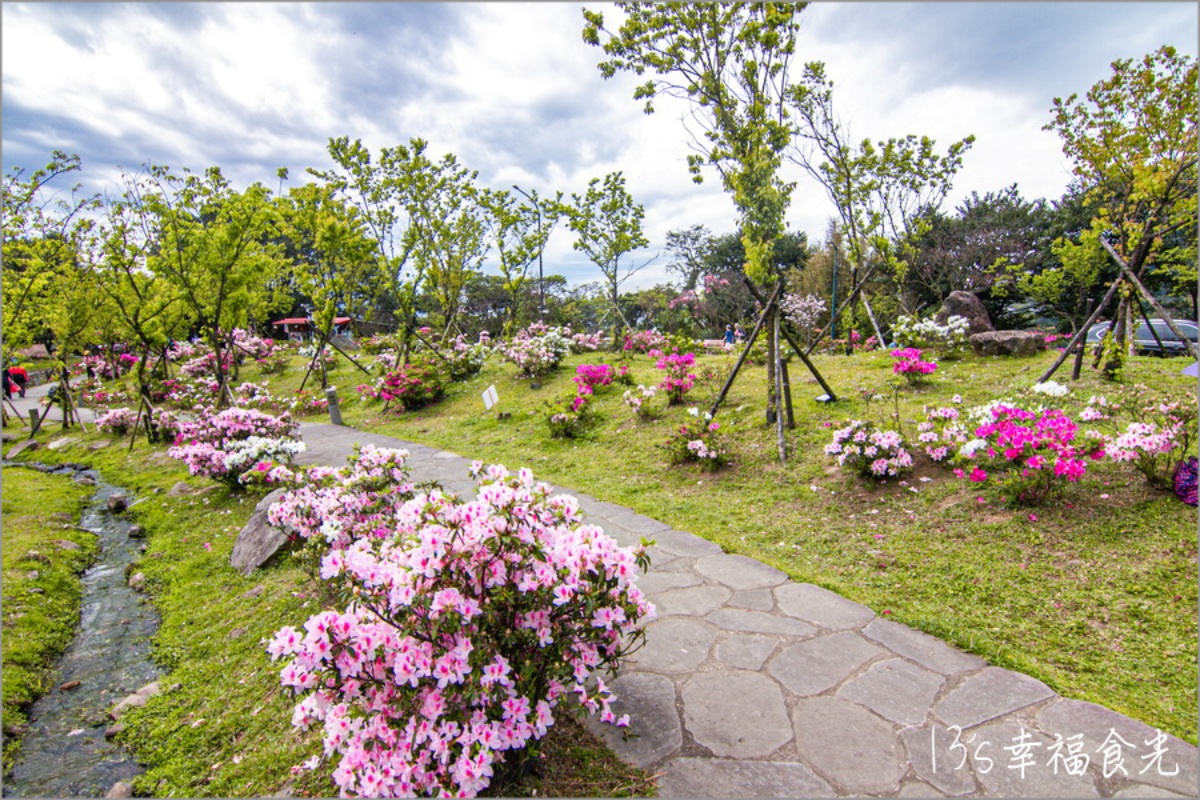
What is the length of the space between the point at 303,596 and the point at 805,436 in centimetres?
484

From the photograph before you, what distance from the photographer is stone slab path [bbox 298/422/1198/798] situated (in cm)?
199

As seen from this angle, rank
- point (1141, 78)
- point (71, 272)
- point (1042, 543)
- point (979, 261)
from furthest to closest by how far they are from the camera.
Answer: point (979, 261) → point (71, 272) → point (1141, 78) → point (1042, 543)

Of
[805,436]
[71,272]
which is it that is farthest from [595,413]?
[71,272]

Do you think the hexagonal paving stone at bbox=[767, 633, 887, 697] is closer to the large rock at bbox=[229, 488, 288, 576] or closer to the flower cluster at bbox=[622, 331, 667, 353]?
the large rock at bbox=[229, 488, 288, 576]

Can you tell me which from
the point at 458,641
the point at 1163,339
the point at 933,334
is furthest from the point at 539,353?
the point at 1163,339

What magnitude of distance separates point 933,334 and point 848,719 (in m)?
9.14

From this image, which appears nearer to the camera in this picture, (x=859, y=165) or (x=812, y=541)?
(x=812, y=541)

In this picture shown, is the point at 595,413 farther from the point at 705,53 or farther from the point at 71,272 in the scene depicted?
the point at 71,272

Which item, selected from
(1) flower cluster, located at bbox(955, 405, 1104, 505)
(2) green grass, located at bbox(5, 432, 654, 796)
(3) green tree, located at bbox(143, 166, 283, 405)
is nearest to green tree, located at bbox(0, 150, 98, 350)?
(3) green tree, located at bbox(143, 166, 283, 405)

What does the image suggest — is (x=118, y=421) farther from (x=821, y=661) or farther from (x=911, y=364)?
(x=911, y=364)

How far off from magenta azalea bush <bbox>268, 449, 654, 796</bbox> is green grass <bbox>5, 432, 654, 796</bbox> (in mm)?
262

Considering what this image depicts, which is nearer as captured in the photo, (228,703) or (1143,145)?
(228,703)

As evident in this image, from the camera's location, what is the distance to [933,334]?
9.76 metres

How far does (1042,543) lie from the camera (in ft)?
11.8
